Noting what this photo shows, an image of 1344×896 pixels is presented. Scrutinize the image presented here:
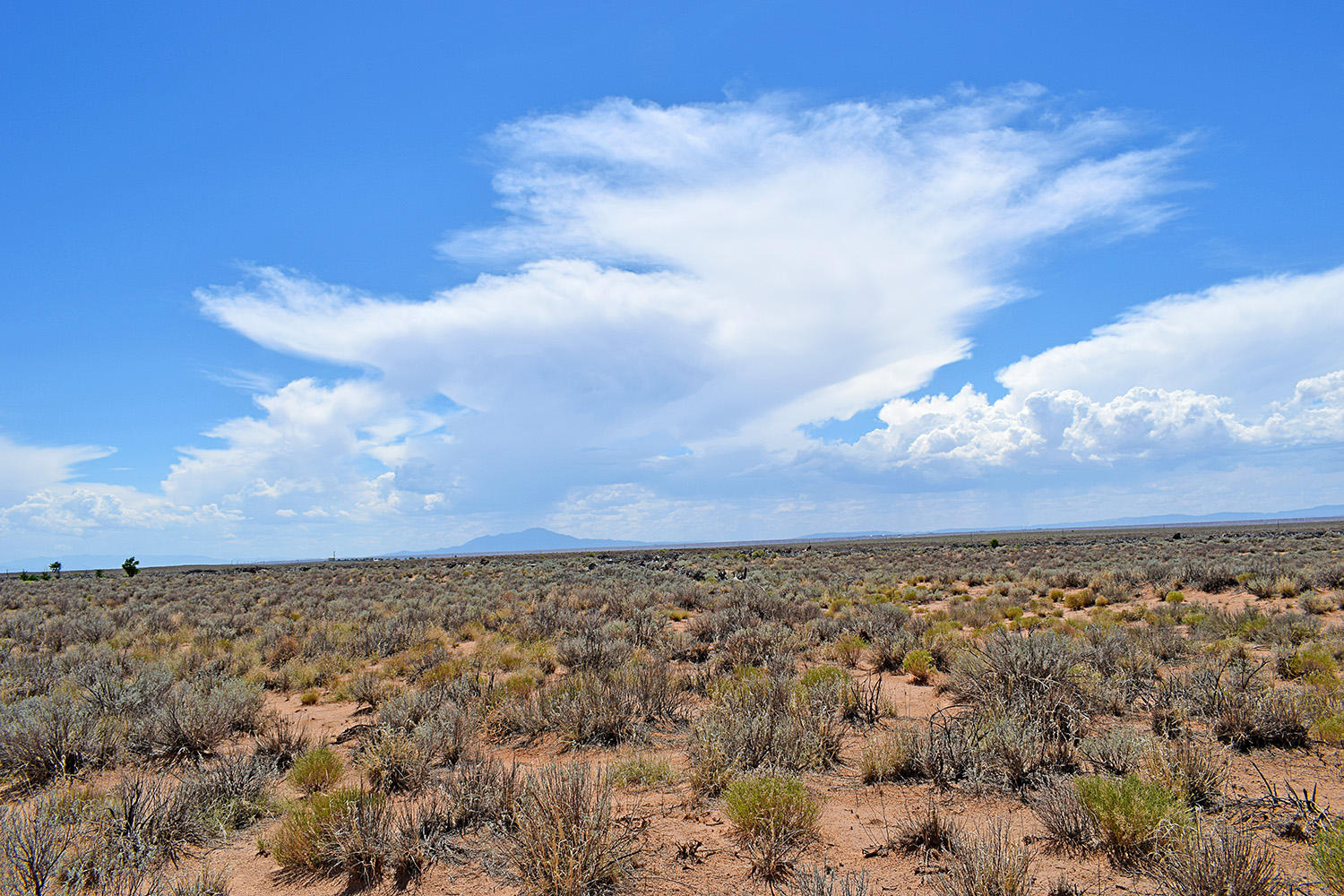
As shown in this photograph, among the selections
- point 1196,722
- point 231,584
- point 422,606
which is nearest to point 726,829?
point 1196,722

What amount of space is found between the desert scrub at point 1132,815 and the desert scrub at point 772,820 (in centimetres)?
206

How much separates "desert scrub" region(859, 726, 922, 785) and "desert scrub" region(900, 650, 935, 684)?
4.31 meters

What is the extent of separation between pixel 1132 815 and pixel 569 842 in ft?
13.2

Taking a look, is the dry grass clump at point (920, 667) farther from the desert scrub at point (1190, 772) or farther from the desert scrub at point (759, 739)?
the desert scrub at point (1190, 772)

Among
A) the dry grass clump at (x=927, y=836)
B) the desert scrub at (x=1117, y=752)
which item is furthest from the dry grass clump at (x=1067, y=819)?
the desert scrub at (x=1117, y=752)

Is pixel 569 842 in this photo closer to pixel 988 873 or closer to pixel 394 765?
pixel 988 873

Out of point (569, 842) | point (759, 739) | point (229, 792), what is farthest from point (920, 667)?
point (229, 792)

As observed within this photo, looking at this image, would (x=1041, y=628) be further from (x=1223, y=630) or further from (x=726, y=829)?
(x=726, y=829)

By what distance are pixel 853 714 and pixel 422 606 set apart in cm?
1550

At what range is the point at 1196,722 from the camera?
7.05 metres

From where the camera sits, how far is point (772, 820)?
4.75 m

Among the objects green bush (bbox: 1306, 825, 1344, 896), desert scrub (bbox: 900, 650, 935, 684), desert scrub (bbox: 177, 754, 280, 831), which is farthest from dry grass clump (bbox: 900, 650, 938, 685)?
desert scrub (bbox: 177, 754, 280, 831)

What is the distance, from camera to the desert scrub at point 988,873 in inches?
147

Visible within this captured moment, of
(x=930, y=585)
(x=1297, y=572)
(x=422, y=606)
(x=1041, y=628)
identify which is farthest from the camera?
(x=930, y=585)
